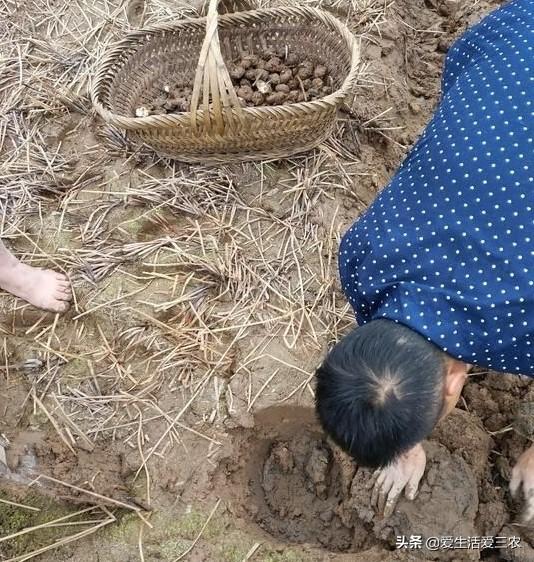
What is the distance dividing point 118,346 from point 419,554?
1082 millimetres

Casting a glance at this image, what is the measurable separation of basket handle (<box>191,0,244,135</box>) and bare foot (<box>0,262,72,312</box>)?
0.69m

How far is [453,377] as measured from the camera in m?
1.33

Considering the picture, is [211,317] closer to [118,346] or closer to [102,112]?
[118,346]

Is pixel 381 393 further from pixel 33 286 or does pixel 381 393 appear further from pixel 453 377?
pixel 33 286

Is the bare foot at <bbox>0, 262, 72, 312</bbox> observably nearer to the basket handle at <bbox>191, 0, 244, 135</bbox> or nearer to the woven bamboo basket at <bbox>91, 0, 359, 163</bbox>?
the woven bamboo basket at <bbox>91, 0, 359, 163</bbox>

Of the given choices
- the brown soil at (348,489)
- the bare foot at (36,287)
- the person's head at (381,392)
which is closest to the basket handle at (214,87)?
the bare foot at (36,287)

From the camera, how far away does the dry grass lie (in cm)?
197

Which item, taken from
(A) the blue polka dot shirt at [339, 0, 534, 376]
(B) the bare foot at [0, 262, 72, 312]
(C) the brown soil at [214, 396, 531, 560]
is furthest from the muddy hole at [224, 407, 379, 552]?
(B) the bare foot at [0, 262, 72, 312]

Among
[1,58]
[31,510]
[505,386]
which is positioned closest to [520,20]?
[505,386]

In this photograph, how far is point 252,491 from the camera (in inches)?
76.4

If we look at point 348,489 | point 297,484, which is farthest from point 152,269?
point 348,489

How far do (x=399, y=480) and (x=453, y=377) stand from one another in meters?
0.58

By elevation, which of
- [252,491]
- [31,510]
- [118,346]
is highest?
[118,346]

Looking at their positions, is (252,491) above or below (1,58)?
below
